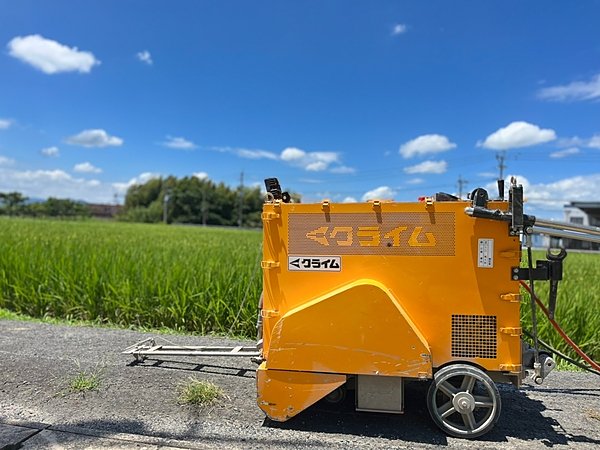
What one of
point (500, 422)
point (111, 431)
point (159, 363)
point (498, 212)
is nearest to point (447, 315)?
point (498, 212)

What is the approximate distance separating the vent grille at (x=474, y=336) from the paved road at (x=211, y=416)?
0.59 m

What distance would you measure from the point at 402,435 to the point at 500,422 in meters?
0.84

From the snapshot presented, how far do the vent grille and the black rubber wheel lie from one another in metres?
0.10

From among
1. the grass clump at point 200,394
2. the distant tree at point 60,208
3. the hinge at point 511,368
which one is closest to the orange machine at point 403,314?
the hinge at point 511,368

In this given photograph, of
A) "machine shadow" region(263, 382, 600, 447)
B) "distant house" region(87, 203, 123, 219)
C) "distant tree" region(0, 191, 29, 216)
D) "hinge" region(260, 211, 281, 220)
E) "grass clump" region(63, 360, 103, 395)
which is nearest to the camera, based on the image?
"machine shadow" region(263, 382, 600, 447)

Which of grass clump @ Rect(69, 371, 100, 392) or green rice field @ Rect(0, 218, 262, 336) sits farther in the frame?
green rice field @ Rect(0, 218, 262, 336)

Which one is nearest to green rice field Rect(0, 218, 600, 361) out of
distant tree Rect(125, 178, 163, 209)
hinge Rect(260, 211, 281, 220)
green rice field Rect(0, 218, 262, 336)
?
green rice field Rect(0, 218, 262, 336)

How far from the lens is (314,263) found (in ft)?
A: 10.6

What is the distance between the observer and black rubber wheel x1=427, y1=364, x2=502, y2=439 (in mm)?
3031

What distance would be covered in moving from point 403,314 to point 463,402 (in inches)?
28.2

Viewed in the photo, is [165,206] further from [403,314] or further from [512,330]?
[512,330]

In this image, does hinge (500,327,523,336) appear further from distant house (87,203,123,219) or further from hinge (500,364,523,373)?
distant house (87,203,123,219)

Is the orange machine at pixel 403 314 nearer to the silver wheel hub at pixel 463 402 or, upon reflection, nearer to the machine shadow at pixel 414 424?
the silver wheel hub at pixel 463 402

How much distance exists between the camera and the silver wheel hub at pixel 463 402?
9.96 ft
